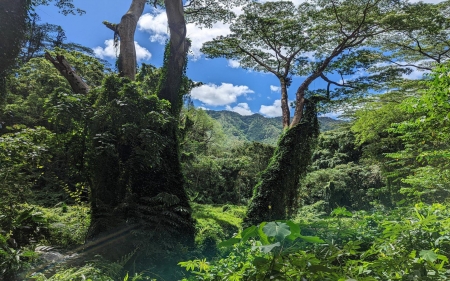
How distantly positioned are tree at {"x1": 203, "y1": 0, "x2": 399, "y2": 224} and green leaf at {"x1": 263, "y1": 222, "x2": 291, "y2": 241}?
775 centimetres

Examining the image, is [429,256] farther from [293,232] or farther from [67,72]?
[67,72]

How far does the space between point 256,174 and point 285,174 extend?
4.97ft

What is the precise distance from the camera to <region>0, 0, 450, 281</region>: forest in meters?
1.19

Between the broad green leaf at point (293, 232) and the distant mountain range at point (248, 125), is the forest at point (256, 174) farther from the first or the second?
the distant mountain range at point (248, 125)

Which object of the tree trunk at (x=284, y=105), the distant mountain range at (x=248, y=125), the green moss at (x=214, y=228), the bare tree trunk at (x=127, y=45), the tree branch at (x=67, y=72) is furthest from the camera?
the distant mountain range at (x=248, y=125)

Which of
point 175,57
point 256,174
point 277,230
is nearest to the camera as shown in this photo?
point 277,230

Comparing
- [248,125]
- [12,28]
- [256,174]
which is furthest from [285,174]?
[248,125]

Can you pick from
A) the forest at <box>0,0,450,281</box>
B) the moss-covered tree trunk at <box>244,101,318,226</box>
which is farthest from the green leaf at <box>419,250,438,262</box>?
the moss-covered tree trunk at <box>244,101,318,226</box>

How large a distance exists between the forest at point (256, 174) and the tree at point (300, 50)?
53 mm

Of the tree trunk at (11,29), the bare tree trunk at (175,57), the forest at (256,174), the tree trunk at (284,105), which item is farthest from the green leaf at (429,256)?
the tree trunk at (284,105)

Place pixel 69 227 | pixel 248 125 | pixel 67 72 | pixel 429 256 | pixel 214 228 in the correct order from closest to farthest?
pixel 429 256, pixel 69 227, pixel 67 72, pixel 214 228, pixel 248 125

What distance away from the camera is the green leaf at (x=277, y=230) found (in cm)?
61

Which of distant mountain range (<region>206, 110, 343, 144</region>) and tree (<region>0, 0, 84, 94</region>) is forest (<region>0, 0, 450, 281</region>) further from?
distant mountain range (<region>206, 110, 343, 144</region>)

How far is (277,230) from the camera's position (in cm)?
64
